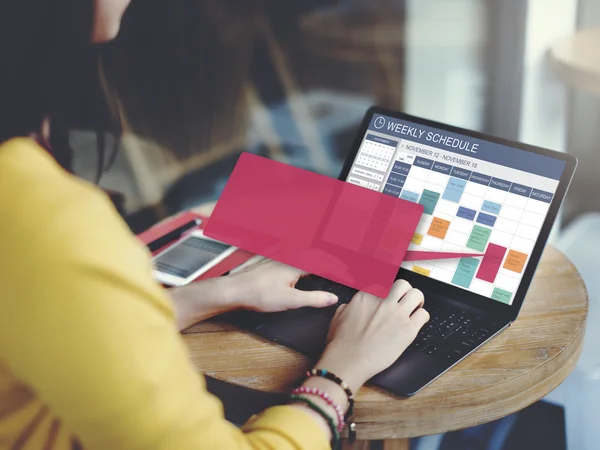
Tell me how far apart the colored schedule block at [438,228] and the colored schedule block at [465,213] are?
0.02 m

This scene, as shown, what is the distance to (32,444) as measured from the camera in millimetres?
667

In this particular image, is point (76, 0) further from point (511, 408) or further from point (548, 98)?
point (548, 98)

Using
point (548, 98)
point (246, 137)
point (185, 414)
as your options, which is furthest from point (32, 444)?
point (548, 98)

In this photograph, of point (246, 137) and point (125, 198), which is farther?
point (246, 137)

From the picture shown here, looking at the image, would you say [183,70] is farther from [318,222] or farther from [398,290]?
[398,290]

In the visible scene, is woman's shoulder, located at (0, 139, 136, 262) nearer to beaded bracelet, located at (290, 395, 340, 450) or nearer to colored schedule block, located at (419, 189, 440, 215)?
beaded bracelet, located at (290, 395, 340, 450)

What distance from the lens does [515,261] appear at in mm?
996

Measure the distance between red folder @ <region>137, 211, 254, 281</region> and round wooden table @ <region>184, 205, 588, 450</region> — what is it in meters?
0.13

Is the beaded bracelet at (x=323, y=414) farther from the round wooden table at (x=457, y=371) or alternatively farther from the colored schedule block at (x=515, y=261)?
the colored schedule block at (x=515, y=261)

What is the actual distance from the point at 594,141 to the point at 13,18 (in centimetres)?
157

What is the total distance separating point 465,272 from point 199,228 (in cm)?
50

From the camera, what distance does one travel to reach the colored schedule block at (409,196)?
3.53ft

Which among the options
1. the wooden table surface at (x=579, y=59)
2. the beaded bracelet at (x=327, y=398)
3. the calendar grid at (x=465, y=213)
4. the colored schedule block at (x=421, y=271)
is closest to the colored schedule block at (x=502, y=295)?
the calendar grid at (x=465, y=213)

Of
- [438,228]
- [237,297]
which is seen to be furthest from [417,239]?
[237,297]
